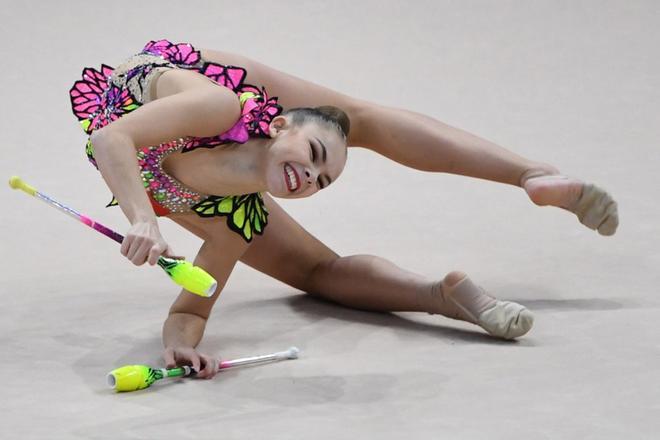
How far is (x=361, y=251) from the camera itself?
8.27ft

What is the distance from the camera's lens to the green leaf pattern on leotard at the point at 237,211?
1937 mm

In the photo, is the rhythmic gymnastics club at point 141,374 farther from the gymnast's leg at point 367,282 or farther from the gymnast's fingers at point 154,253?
the gymnast's leg at point 367,282

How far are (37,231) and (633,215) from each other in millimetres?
1397

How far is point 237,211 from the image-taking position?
1.95 meters

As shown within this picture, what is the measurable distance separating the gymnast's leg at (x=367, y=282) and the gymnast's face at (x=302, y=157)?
0.29 m

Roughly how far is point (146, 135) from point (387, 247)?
3.09 feet

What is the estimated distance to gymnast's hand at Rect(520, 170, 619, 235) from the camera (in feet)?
6.77

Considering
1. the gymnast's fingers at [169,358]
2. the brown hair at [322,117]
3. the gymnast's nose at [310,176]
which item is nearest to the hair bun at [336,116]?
the brown hair at [322,117]

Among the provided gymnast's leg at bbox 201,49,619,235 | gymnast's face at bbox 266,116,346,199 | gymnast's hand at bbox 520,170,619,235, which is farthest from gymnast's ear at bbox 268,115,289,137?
gymnast's hand at bbox 520,170,619,235

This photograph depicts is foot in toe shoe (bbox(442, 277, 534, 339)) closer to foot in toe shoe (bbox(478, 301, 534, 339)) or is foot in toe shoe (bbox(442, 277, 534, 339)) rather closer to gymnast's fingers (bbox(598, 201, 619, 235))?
foot in toe shoe (bbox(478, 301, 534, 339))

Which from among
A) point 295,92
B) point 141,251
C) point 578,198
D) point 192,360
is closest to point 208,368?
point 192,360

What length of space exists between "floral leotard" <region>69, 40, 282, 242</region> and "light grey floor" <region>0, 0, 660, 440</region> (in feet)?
0.76

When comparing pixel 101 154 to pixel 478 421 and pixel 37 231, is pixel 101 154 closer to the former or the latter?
pixel 478 421

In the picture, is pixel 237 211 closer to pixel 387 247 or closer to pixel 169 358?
pixel 169 358
